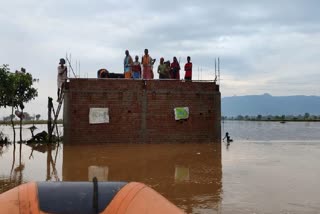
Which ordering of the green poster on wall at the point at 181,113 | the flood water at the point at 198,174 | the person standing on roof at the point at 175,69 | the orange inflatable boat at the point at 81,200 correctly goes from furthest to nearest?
the person standing on roof at the point at 175,69, the green poster on wall at the point at 181,113, the flood water at the point at 198,174, the orange inflatable boat at the point at 81,200

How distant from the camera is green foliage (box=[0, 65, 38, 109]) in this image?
68.6ft

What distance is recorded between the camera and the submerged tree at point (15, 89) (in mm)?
20938

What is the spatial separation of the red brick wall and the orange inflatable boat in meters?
14.6

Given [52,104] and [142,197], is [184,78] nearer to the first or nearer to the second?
[52,104]

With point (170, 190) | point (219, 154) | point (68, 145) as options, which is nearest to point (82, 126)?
point (68, 145)

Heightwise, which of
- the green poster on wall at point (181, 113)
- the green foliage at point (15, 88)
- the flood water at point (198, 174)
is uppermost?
the green foliage at point (15, 88)

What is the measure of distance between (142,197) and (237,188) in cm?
502

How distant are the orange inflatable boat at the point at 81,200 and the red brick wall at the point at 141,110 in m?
14.6

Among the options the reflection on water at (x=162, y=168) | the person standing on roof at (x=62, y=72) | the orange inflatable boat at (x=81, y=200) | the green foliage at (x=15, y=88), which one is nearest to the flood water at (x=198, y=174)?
Result: the reflection on water at (x=162, y=168)

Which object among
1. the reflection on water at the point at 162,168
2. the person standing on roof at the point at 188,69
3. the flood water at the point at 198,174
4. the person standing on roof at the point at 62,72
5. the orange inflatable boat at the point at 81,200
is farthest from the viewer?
the person standing on roof at the point at 188,69

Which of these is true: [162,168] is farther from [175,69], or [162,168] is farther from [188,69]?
[175,69]

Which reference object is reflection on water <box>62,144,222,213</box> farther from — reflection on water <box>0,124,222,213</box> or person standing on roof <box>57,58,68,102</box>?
person standing on roof <box>57,58,68,102</box>

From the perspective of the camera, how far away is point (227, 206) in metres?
6.92

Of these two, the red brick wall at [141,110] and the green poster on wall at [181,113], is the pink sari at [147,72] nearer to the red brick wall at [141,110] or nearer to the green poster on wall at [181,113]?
the red brick wall at [141,110]
